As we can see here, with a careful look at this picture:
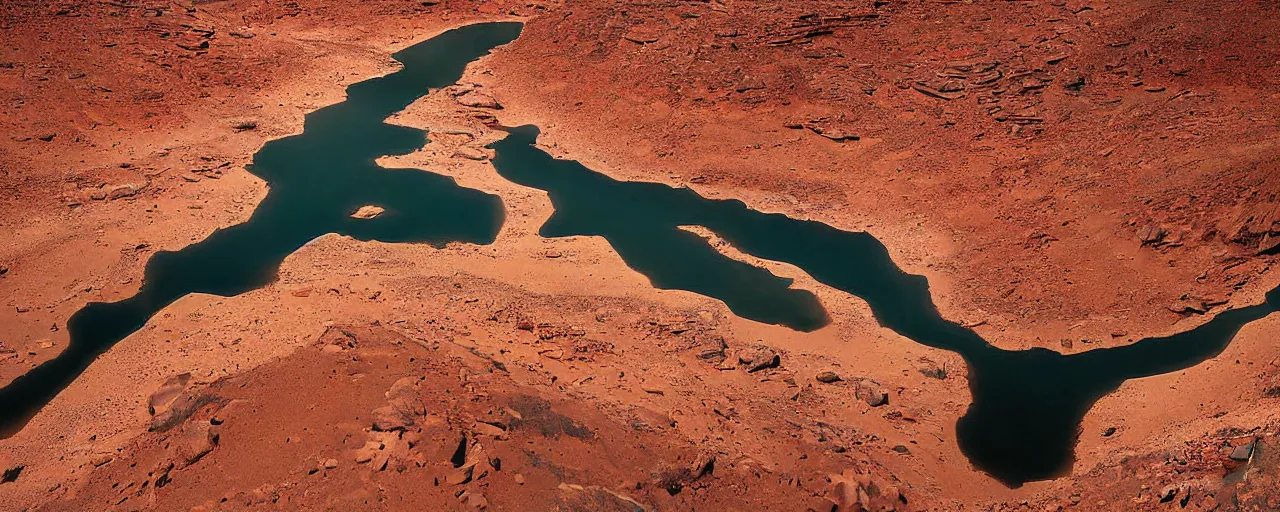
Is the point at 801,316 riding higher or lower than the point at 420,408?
lower

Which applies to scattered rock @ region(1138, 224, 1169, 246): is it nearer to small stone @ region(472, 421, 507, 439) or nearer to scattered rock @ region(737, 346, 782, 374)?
scattered rock @ region(737, 346, 782, 374)

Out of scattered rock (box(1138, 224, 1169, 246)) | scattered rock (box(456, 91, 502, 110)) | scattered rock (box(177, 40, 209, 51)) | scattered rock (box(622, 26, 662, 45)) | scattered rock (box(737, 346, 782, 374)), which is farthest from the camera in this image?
scattered rock (box(177, 40, 209, 51))

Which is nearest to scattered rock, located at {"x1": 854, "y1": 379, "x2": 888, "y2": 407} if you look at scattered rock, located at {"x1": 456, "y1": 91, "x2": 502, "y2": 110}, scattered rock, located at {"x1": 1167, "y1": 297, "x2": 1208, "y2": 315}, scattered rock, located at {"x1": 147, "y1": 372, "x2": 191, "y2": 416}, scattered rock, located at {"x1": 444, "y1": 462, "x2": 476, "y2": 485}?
scattered rock, located at {"x1": 1167, "y1": 297, "x2": 1208, "y2": 315}

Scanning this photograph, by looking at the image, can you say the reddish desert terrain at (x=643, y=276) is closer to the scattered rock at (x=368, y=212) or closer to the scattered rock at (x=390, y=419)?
the scattered rock at (x=390, y=419)

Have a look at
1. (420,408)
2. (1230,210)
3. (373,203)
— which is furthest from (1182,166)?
(373,203)

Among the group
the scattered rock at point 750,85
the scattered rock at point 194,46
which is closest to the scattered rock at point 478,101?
the scattered rock at point 750,85

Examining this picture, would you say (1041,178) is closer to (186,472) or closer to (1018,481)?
(1018,481)
